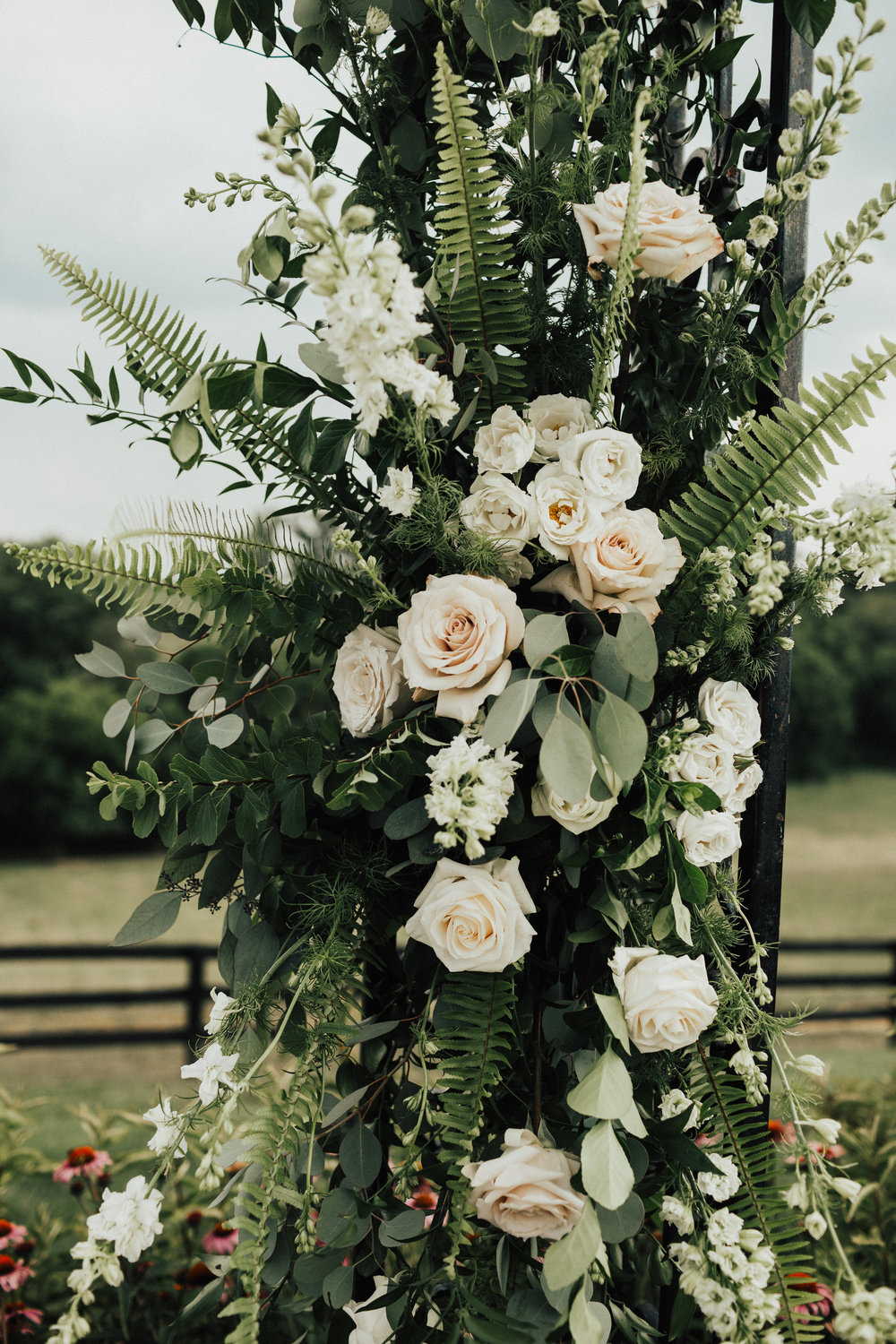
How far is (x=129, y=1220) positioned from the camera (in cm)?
59

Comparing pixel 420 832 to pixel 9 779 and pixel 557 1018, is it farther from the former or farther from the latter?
pixel 9 779

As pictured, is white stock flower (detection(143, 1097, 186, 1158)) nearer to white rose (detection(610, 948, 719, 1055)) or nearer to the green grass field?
white rose (detection(610, 948, 719, 1055))

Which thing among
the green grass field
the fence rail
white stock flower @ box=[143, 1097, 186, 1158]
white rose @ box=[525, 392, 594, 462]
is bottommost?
the green grass field

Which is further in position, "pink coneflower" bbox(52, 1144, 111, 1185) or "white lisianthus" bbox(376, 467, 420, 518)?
"pink coneflower" bbox(52, 1144, 111, 1185)

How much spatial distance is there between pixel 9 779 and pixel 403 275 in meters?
10.7

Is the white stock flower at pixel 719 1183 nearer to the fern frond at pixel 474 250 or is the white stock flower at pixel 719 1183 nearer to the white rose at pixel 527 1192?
the white rose at pixel 527 1192

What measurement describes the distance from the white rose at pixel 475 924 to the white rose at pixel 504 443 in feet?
1.00

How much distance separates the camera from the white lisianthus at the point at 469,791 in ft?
1.72

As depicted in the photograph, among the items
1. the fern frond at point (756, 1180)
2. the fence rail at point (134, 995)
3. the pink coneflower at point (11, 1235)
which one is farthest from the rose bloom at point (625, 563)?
the fence rail at point (134, 995)

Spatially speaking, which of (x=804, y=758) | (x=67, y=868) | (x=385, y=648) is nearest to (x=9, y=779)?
(x=67, y=868)

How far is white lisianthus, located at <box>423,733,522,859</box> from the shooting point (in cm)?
52

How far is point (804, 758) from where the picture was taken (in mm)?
10617

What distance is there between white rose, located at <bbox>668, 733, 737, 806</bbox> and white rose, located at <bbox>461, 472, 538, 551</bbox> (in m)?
0.20

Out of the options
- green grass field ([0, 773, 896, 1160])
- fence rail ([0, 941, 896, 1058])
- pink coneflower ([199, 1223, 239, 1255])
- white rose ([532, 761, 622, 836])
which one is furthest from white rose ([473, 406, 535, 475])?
green grass field ([0, 773, 896, 1160])
